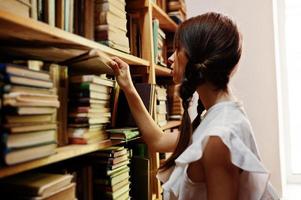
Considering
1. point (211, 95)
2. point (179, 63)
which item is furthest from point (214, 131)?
point (179, 63)

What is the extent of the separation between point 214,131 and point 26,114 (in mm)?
514

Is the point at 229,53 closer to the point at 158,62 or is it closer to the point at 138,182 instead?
the point at 138,182

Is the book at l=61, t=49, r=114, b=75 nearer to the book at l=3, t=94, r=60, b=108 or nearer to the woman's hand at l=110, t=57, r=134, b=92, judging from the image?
the woman's hand at l=110, t=57, r=134, b=92

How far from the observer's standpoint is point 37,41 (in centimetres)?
88

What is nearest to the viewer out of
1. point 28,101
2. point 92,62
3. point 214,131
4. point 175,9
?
point 28,101

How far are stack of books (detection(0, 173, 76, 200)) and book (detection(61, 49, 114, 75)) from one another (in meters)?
0.37

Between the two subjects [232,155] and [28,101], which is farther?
[232,155]

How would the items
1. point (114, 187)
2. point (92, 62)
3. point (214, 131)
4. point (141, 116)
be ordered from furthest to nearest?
→ point (141, 116) → point (114, 187) → point (92, 62) → point (214, 131)

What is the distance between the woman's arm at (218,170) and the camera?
91 cm

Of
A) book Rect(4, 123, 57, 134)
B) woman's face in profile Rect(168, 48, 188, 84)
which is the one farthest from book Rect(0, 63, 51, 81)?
woman's face in profile Rect(168, 48, 188, 84)

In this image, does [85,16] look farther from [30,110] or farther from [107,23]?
[30,110]

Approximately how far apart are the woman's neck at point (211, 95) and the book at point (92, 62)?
0.35 meters

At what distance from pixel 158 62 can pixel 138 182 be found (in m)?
0.73

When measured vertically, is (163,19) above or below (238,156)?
above
